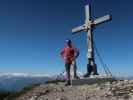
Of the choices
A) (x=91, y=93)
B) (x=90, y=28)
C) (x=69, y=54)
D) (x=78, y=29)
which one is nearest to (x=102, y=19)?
(x=90, y=28)

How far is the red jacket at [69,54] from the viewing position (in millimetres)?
17828

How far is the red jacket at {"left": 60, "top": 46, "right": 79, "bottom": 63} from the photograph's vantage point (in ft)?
58.5

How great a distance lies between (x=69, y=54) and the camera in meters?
17.9

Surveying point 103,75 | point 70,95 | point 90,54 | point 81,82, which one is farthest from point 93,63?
point 70,95

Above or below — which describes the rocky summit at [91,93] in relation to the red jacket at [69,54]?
below

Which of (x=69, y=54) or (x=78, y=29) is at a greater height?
(x=78, y=29)

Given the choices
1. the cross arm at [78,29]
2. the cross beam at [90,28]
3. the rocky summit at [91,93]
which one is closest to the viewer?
the rocky summit at [91,93]

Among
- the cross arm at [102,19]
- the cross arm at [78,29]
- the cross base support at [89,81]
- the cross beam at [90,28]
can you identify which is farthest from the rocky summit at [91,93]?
the cross arm at [78,29]

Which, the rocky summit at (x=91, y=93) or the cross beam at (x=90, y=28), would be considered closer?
the rocky summit at (x=91, y=93)

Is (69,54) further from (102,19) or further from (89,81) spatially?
(102,19)

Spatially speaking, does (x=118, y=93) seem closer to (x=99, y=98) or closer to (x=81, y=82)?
(x=99, y=98)

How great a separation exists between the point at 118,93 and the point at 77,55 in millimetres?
5070

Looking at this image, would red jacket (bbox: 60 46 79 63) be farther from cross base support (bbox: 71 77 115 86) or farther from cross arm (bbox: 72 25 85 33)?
cross arm (bbox: 72 25 85 33)

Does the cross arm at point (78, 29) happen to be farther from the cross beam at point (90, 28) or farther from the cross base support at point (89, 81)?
the cross base support at point (89, 81)
